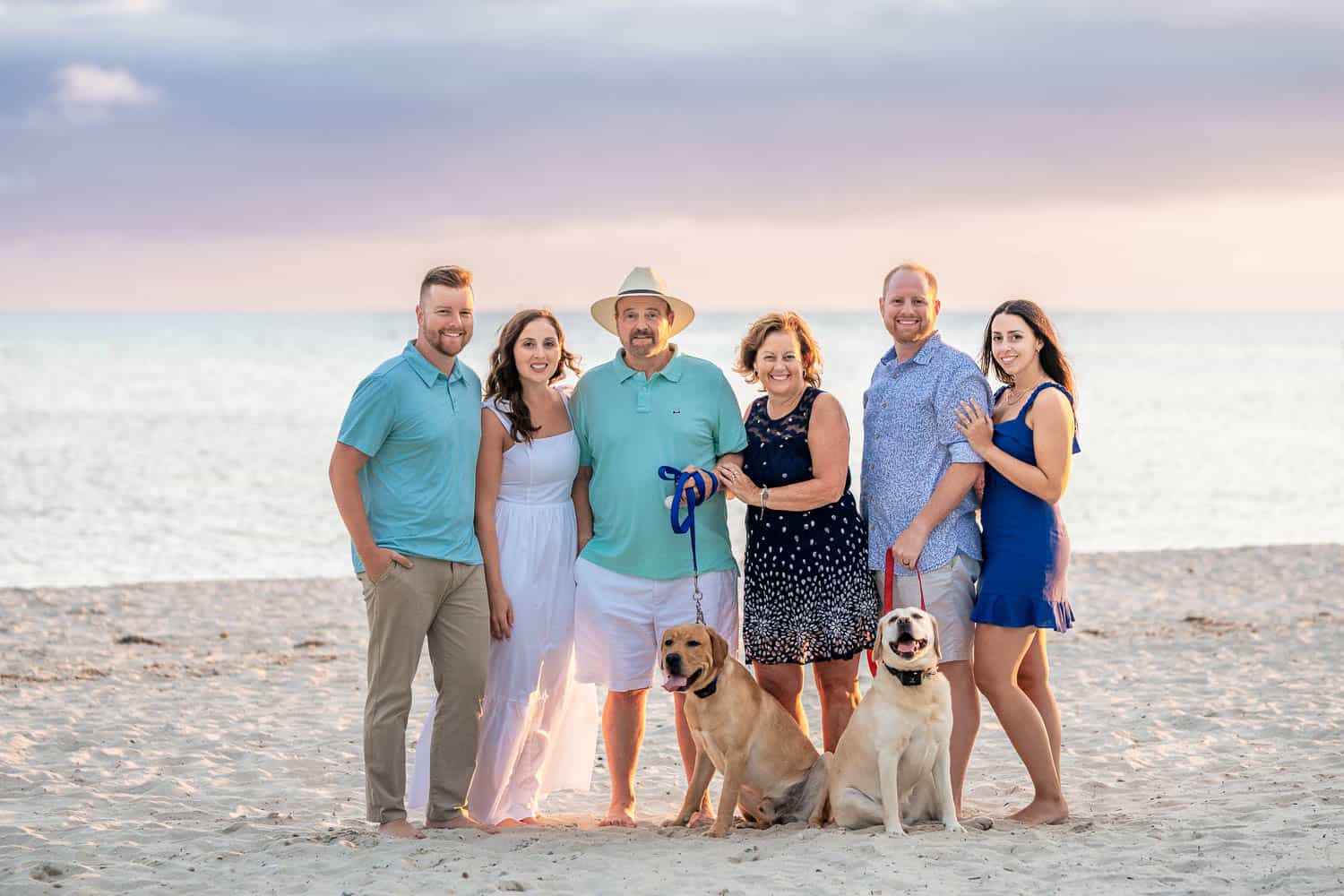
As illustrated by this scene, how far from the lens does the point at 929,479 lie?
4914 mm

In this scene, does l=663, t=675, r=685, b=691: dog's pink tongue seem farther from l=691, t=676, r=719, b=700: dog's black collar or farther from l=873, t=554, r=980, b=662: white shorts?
l=873, t=554, r=980, b=662: white shorts

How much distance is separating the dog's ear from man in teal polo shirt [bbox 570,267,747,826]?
9.1 inches

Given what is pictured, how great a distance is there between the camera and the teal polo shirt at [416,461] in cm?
474

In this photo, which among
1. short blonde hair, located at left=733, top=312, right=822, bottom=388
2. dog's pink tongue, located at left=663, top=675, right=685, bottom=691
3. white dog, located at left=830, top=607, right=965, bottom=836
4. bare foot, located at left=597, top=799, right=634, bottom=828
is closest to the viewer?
white dog, located at left=830, top=607, right=965, bottom=836

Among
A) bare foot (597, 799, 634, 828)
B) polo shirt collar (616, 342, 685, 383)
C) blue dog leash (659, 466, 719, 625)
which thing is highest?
polo shirt collar (616, 342, 685, 383)

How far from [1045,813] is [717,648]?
1.52m

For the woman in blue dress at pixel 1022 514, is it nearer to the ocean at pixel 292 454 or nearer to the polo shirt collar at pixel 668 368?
the polo shirt collar at pixel 668 368

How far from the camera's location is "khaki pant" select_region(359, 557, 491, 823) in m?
4.82

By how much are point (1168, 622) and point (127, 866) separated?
27.0 feet

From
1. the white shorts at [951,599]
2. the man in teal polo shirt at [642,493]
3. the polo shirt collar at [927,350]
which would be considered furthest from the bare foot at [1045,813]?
the polo shirt collar at [927,350]

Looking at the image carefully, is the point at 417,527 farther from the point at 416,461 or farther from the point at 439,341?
the point at 439,341

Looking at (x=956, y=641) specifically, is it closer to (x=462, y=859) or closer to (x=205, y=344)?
(x=462, y=859)

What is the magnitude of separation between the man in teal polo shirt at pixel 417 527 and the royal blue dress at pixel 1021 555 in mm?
1987

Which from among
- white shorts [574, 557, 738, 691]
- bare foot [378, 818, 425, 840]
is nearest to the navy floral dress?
white shorts [574, 557, 738, 691]
